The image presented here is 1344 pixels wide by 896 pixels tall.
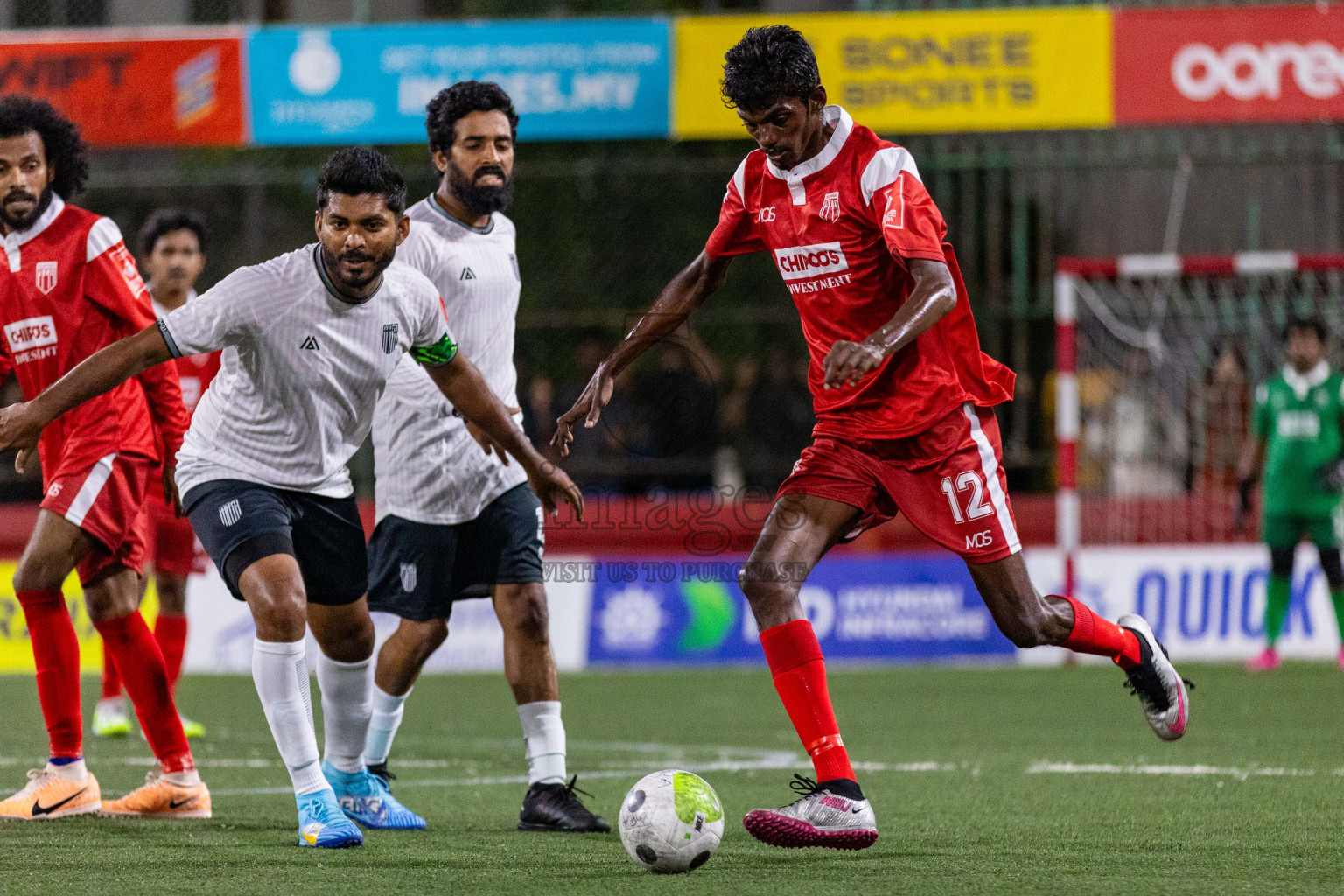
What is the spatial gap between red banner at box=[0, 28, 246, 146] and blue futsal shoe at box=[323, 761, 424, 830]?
983cm

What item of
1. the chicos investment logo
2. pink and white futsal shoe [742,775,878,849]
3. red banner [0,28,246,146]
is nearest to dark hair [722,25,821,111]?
the chicos investment logo

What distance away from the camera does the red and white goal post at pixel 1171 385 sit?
1349cm

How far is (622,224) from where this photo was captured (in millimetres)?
15242

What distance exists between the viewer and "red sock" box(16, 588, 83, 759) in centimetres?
569

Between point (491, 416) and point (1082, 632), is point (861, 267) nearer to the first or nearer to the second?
point (491, 416)

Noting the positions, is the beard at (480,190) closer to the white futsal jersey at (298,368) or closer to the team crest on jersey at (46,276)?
the white futsal jersey at (298,368)

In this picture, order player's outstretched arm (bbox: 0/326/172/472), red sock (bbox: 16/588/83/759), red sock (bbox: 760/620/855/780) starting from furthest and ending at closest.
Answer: red sock (bbox: 16/588/83/759) → red sock (bbox: 760/620/855/780) → player's outstretched arm (bbox: 0/326/172/472)

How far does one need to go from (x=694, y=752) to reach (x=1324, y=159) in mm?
8320

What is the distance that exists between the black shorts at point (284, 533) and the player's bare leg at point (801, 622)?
124 cm

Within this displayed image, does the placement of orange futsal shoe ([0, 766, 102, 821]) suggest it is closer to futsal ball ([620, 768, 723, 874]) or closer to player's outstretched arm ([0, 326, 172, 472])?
player's outstretched arm ([0, 326, 172, 472])

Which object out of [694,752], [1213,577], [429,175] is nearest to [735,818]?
[694,752]

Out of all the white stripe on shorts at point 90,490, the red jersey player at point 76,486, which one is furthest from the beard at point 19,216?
the white stripe on shorts at point 90,490

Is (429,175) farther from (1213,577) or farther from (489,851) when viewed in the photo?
(489,851)

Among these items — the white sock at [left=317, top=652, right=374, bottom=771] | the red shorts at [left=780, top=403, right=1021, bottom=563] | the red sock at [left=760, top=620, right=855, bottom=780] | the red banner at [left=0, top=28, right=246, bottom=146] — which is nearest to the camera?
the red sock at [left=760, top=620, right=855, bottom=780]
